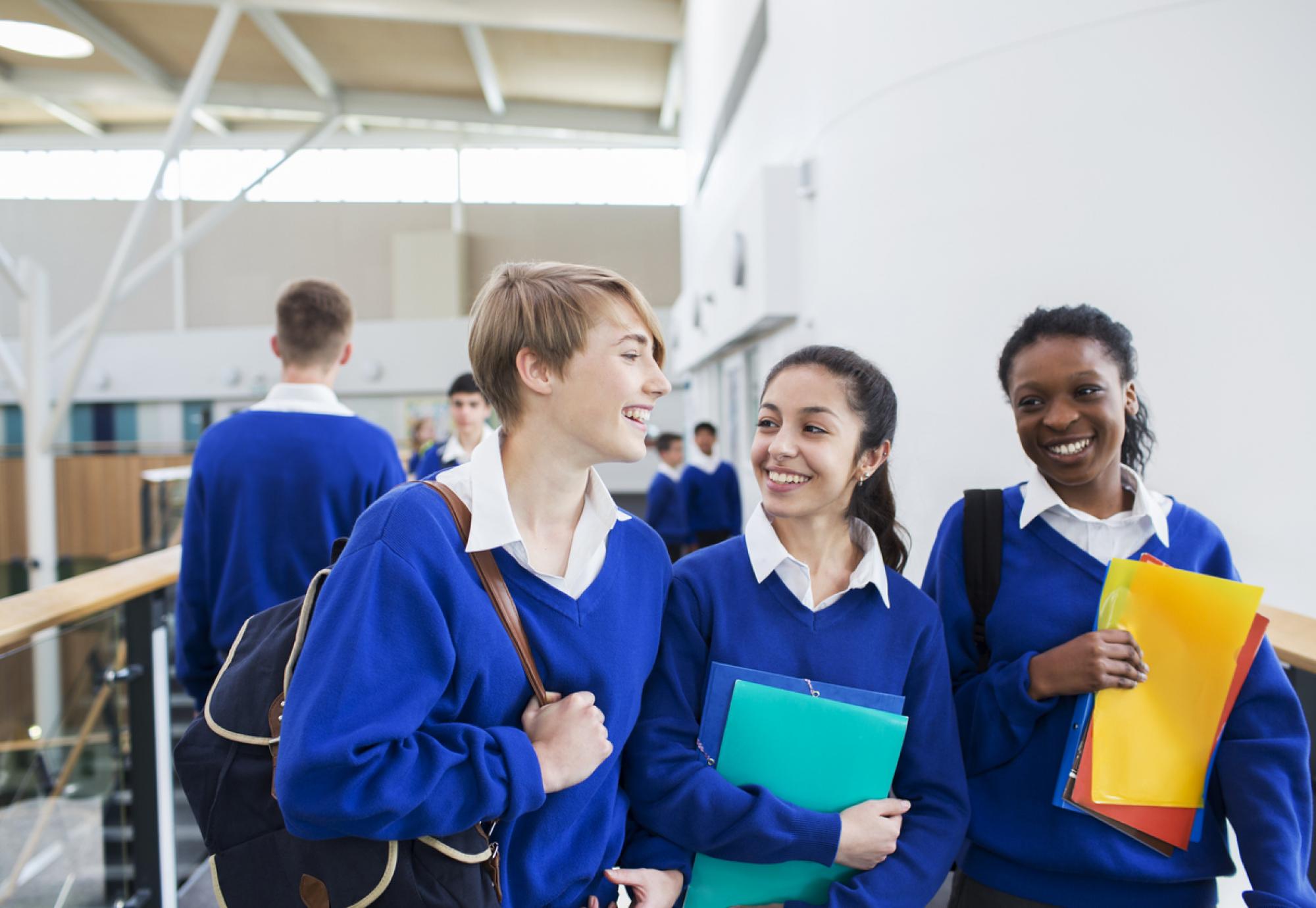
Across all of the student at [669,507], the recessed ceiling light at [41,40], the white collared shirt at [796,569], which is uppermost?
the recessed ceiling light at [41,40]

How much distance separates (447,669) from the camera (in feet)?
3.87

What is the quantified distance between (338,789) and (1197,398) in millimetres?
2856

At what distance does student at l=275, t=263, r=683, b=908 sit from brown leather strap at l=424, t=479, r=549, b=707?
0.01 m

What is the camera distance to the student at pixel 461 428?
14.2ft

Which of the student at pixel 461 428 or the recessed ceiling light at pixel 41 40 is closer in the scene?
the student at pixel 461 428

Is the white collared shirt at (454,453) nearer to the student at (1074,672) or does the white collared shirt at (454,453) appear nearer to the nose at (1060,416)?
the student at (1074,672)

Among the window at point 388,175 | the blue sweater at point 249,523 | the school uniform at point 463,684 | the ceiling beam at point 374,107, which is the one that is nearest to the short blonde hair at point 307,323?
the blue sweater at point 249,523

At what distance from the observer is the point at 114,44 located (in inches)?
467

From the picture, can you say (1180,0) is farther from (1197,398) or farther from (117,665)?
(117,665)

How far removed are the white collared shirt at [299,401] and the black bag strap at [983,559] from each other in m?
1.95

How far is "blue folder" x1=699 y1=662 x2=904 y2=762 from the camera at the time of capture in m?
1.44

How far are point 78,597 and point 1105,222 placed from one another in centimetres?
334

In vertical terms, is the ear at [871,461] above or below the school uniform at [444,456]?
above

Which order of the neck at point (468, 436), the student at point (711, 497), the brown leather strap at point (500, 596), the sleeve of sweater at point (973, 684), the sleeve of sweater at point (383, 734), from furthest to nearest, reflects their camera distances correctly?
the student at point (711, 497), the neck at point (468, 436), the sleeve of sweater at point (973, 684), the brown leather strap at point (500, 596), the sleeve of sweater at point (383, 734)
